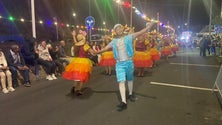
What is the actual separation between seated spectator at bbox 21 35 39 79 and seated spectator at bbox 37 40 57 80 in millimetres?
236

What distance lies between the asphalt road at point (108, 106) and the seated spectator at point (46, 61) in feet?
3.29

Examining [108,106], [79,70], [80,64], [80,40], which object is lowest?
[108,106]

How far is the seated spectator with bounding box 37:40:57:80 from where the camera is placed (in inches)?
379

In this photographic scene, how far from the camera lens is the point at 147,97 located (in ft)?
22.4

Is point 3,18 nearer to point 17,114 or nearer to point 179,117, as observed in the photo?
point 17,114

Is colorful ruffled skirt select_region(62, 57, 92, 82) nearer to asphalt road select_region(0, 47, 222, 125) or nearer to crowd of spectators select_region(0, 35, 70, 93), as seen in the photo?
asphalt road select_region(0, 47, 222, 125)

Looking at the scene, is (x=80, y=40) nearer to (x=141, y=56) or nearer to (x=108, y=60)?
(x=108, y=60)

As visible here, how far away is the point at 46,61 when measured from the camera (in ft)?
31.8

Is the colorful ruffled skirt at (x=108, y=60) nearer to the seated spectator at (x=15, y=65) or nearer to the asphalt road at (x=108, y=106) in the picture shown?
the asphalt road at (x=108, y=106)

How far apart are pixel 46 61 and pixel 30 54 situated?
26.1 inches

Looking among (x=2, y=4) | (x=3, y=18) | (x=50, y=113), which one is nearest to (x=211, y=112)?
(x=50, y=113)

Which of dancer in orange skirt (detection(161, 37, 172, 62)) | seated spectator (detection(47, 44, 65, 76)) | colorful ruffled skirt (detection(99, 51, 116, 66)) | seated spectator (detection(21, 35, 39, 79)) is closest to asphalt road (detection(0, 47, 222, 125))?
seated spectator (detection(21, 35, 39, 79))

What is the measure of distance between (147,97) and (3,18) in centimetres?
992

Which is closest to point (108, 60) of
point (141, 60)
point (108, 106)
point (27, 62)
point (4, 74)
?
point (141, 60)
